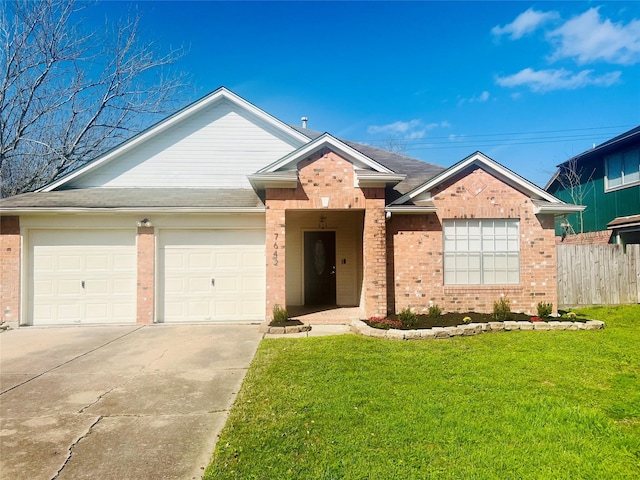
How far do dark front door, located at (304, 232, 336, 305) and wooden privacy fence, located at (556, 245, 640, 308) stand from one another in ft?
24.3

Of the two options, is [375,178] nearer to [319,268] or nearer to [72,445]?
[319,268]

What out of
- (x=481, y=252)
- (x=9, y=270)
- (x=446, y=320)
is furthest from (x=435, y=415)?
(x=9, y=270)

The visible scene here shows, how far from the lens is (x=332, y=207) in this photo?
9.02m

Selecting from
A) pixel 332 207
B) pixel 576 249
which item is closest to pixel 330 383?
pixel 332 207

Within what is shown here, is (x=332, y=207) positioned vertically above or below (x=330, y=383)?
above

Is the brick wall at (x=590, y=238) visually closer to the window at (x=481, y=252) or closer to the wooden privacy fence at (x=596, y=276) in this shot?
the wooden privacy fence at (x=596, y=276)

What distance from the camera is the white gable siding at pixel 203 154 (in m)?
11.3

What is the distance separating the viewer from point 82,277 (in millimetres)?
9539

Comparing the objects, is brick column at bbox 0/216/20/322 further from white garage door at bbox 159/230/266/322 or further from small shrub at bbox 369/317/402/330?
small shrub at bbox 369/317/402/330

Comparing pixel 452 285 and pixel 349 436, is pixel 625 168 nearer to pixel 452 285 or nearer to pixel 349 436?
pixel 452 285

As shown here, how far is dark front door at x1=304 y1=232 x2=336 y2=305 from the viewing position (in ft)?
39.3

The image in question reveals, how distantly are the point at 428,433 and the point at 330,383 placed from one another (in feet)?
5.42

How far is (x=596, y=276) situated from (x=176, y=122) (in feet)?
47.7

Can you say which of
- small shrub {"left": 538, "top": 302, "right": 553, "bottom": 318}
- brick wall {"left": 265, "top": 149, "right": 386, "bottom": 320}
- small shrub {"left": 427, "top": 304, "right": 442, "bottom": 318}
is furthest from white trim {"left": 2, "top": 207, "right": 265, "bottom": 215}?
small shrub {"left": 538, "top": 302, "right": 553, "bottom": 318}
